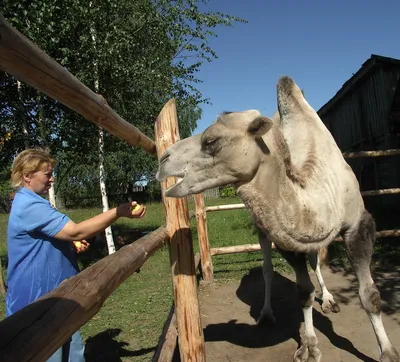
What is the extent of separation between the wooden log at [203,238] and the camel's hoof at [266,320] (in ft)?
5.83

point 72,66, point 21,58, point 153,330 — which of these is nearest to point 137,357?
point 153,330

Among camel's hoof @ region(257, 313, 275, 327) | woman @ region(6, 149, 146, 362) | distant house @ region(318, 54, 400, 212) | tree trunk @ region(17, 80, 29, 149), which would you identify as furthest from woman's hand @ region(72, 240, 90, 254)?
distant house @ region(318, 54, 400, 212)

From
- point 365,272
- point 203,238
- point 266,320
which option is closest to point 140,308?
point 203,238

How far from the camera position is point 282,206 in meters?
2.51

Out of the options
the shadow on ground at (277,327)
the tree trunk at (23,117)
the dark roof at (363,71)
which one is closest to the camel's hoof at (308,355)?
the shadow on ground at (277,327)

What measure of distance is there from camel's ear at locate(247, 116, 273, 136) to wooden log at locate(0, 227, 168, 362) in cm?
138

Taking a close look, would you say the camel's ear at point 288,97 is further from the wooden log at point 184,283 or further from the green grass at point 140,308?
the green grass at point 140,308

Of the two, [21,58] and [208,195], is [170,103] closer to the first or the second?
[21,58]

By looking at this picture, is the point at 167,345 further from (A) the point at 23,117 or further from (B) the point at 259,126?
(A) the point at 23,117

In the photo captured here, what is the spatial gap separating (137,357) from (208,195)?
23.7 m

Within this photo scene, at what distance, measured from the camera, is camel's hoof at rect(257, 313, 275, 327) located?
424cm

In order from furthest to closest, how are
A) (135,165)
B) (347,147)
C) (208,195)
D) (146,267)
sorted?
(208,195), (135,165), (347,147), (146,267)

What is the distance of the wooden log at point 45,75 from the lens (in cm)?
99

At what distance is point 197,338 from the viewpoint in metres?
2.51
